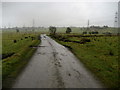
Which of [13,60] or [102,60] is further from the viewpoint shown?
[102,60]

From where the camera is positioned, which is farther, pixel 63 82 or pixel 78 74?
pixel 78 74

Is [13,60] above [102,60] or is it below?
above

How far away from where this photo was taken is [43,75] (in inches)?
377

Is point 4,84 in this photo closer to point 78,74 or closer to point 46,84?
point 46,84

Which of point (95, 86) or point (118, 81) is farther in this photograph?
point (118, 81)

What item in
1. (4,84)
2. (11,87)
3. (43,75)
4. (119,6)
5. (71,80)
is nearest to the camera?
(11,87)

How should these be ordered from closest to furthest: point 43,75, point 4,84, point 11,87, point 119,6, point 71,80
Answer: point 11,87 < point 4,84 < point 71,80 < point 43,75 < point 119,6

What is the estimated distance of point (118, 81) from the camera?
8.69m

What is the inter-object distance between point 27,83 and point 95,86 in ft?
13.7

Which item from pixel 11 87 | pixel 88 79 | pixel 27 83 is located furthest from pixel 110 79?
pixel 11 87

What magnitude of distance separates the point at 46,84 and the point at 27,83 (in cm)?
121

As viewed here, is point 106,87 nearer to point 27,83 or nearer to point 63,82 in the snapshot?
point 63,82

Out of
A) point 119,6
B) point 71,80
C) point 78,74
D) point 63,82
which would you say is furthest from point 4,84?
point 119,6

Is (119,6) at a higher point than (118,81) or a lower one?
higher
